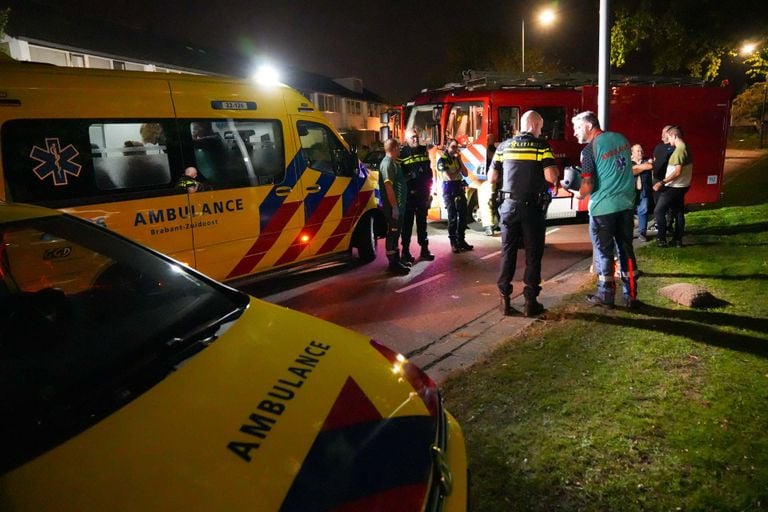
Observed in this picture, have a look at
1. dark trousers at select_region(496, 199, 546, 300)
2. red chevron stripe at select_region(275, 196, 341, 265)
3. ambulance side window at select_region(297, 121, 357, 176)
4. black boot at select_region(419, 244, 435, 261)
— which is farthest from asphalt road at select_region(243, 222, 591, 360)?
ambulance side window at select_region(297, 121, 357, 176)

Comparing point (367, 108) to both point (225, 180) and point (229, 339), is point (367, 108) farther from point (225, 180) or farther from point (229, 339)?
point (229, 339)

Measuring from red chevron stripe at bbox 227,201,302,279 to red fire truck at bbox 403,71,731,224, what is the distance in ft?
13.2

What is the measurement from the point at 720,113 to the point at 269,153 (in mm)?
10063

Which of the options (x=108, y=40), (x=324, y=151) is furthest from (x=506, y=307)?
(x=108, y=40)

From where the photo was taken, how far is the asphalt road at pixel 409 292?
525cm

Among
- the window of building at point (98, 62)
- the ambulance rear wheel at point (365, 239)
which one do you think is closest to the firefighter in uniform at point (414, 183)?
the ambulance rear wheel at point (365, 239)

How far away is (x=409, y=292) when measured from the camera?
6.36 meters

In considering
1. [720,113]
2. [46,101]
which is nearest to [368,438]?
[46,101]

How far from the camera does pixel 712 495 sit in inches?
97.7

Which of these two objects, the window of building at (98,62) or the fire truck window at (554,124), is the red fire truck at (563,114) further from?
the window of building at (98,62)

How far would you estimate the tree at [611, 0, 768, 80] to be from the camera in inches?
422

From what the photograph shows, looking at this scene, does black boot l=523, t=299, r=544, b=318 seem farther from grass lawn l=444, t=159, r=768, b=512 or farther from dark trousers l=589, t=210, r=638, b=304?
dark trousers l=589, t=210, r=638, b=304

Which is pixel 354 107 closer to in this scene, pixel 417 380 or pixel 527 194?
pixel 527 194

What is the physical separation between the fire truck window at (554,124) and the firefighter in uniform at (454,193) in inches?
109
